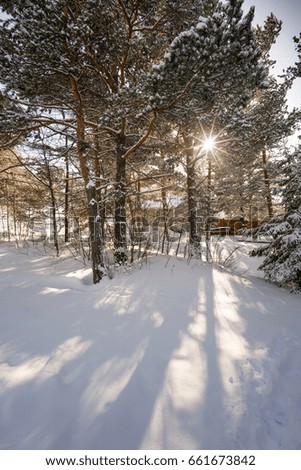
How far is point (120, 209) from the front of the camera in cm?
655

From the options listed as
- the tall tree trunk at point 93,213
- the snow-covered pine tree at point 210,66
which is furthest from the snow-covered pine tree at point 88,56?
the snow-covered pine tree at point 210,66

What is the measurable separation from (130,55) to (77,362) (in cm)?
715

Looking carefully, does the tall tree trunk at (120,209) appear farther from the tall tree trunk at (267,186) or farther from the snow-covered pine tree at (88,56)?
the tall tree trunk at (267,186)

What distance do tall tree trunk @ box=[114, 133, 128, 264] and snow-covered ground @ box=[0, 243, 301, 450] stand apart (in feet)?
7.40

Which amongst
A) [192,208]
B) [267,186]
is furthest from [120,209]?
[267,186]

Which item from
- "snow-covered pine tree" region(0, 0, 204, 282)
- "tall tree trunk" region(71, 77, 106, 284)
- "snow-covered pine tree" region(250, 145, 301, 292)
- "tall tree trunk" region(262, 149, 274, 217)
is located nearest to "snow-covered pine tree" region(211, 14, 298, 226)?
"tall tree trunk" region(262, 149, 274, 217)

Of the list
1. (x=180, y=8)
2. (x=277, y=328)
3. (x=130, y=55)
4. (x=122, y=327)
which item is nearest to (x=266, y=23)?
(x=180, y=8)

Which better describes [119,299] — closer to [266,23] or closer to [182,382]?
[182,382]

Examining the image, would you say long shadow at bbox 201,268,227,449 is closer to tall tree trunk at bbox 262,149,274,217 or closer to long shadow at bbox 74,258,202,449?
long shadow at bbox 74,258,202,449

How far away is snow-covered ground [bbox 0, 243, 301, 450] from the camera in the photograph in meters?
1.70

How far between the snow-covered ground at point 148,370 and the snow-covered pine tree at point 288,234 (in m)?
0.99

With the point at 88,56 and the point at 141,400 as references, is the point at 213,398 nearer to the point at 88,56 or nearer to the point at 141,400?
the point at 141,400

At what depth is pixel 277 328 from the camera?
334 centimetres

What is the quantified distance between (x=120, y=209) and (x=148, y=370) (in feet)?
16.0
